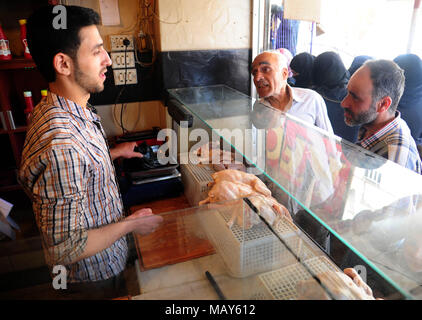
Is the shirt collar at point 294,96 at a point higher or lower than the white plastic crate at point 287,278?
higher

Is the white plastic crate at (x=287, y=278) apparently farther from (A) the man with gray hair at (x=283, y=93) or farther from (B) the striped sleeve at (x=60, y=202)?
(A) the man with gray hair at (x=283, y=93)

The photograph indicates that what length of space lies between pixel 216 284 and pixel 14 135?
7.88 ft

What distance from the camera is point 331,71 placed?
2732 mm

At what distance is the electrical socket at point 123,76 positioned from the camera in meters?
2.56

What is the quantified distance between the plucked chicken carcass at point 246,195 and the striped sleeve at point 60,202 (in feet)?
1.60

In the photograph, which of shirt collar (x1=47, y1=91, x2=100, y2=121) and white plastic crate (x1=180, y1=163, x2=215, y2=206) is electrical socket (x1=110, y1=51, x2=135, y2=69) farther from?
shirt collar (x1=47, y1=91, x2=100, y2=121)

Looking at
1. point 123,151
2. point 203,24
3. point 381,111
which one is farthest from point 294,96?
point 123,151

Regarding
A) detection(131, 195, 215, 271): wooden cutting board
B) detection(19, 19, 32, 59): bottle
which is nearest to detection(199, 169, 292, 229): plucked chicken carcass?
detection(131, 195, 215, 271): wooden cutting board

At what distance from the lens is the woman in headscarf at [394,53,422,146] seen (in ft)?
7.20

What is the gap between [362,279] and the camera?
845 mm

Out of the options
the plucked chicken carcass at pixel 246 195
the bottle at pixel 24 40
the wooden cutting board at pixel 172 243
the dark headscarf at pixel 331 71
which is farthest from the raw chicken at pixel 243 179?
the bottle at pixel 24 40

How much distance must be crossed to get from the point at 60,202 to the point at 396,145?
1.31 m

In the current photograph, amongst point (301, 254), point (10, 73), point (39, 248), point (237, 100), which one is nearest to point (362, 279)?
point (301, 254)

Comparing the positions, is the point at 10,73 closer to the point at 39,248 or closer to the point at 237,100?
the point at 237,100
